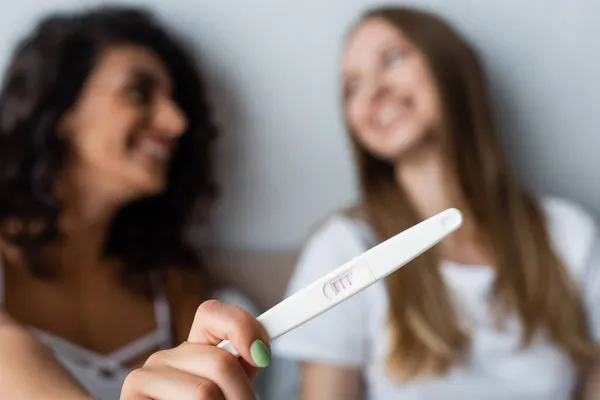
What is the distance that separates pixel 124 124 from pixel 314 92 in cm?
28

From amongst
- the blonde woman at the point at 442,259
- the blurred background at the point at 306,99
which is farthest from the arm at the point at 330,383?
the blurred background at the point at 306,99

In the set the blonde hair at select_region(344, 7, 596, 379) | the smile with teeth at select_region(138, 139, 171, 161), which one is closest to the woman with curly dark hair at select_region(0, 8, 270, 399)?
the smile with teeth at select_region(138, 139, 171, 161)

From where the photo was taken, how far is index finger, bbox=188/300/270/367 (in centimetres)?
30

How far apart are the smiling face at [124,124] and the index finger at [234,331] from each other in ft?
1.26

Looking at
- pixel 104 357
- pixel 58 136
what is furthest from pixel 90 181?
pixel 104 357

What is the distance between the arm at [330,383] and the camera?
62cm

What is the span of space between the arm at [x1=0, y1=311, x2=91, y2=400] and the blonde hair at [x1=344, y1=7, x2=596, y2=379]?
354 millimetres

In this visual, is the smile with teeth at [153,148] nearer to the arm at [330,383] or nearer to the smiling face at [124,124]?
the smiling face at [124,124]

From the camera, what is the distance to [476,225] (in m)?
0.69

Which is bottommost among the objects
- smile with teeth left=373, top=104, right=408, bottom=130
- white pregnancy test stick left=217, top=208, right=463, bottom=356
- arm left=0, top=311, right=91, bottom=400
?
smile with teeth left=373, top=104, right=408, bottom=130

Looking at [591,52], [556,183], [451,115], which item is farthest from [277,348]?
[591,52]

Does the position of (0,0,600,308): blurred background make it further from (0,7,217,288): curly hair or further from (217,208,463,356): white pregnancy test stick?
(217,208,463,356): white pregnancy test stick

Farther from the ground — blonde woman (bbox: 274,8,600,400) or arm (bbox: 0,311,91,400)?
arm (bbox: 0,311,91,400)

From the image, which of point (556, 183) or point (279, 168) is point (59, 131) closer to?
point (279, 168)
